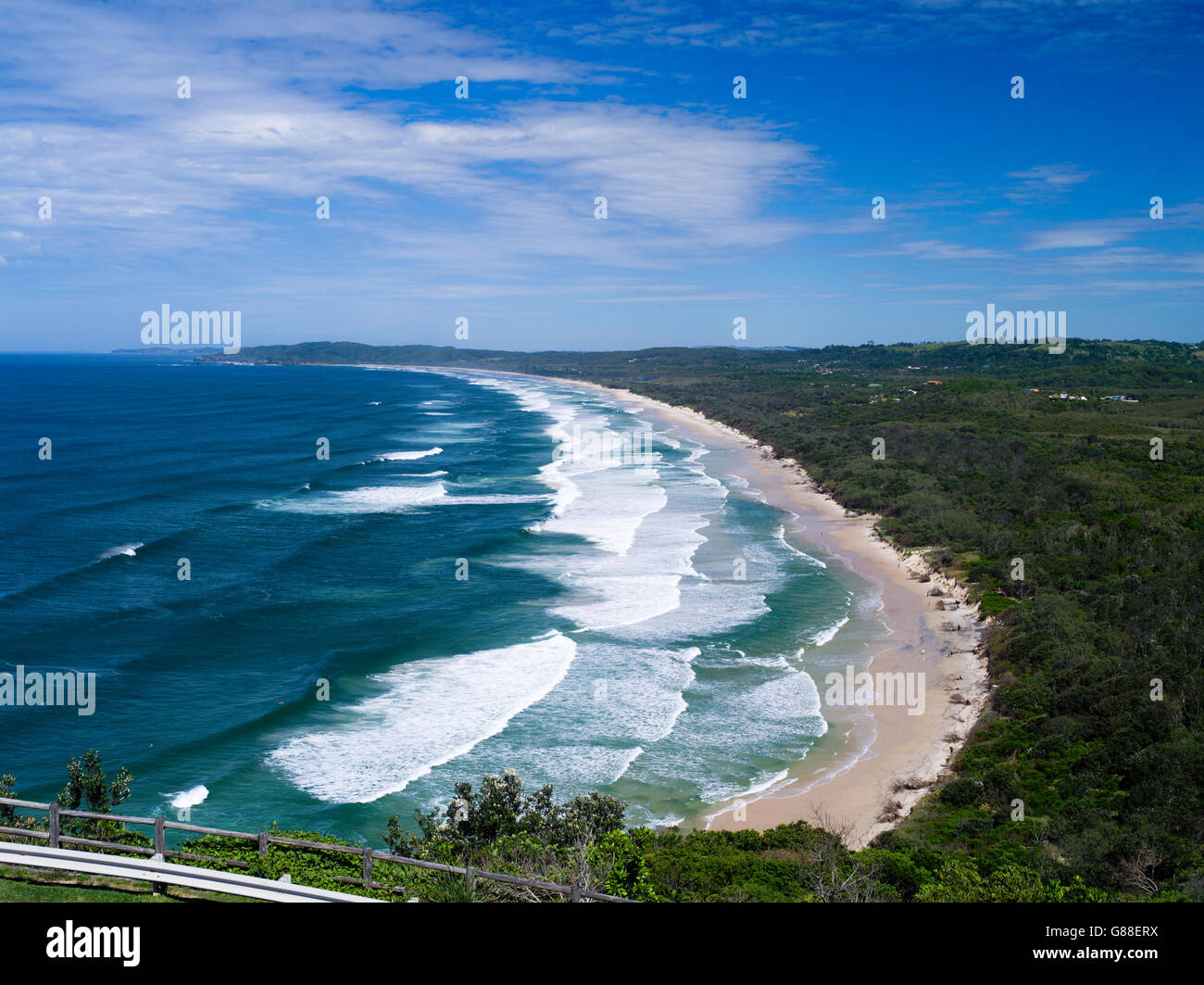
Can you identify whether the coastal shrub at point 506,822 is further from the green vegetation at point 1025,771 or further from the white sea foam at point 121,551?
the white sea foam at point 121,551

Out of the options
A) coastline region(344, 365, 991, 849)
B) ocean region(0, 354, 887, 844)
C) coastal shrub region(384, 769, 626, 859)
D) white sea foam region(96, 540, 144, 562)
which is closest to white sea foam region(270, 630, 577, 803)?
ocean region(0, 354, 887, 844)

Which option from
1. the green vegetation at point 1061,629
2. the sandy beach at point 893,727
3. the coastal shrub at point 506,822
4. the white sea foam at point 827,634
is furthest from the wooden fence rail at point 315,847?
the white sea foam at point 827,634

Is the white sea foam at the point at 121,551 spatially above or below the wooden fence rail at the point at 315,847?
above

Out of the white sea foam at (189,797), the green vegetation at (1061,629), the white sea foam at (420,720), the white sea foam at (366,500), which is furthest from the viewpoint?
the white sea foam at (366,500)

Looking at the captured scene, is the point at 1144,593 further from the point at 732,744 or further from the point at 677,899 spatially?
the point at 677,899

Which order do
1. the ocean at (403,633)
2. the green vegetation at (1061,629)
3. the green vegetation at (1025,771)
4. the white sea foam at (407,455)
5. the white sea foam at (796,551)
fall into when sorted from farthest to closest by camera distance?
the white sea foam at (407,455), the white sea foam at (796,551), the ocean at (403,633), the green vegetation at (1061,629), the green vegetation at (1025,771)

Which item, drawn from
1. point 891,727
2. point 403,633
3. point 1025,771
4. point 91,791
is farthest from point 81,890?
point 403,633
